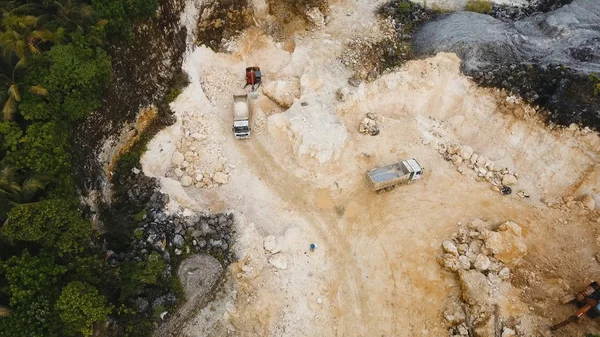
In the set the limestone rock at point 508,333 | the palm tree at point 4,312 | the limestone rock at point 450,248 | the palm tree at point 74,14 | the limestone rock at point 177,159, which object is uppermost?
the palm tree at point 74,14

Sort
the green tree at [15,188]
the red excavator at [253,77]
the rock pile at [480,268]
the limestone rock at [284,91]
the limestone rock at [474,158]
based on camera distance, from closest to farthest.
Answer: the green tree at [15,188]
the rock pile at [480,268]
the limestone rock at [474,158]
the limestone rock at [284,91]
the red excavator at [253,77]

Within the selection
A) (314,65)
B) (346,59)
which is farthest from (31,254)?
(346,59)

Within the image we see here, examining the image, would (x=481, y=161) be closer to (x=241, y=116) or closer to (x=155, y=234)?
(x=241, y=116)

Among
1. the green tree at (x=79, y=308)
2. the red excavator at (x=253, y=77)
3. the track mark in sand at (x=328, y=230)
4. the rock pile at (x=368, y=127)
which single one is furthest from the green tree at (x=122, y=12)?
the rock pile at (x=368, y=127)

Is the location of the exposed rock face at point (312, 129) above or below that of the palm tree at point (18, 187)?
below

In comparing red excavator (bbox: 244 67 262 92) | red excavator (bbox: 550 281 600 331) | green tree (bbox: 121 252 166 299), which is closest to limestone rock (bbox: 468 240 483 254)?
red excavator (bbox: 550 281 600 331)

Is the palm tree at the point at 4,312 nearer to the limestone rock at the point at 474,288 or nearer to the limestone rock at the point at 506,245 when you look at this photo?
the limestone rock at the point at 474,288
